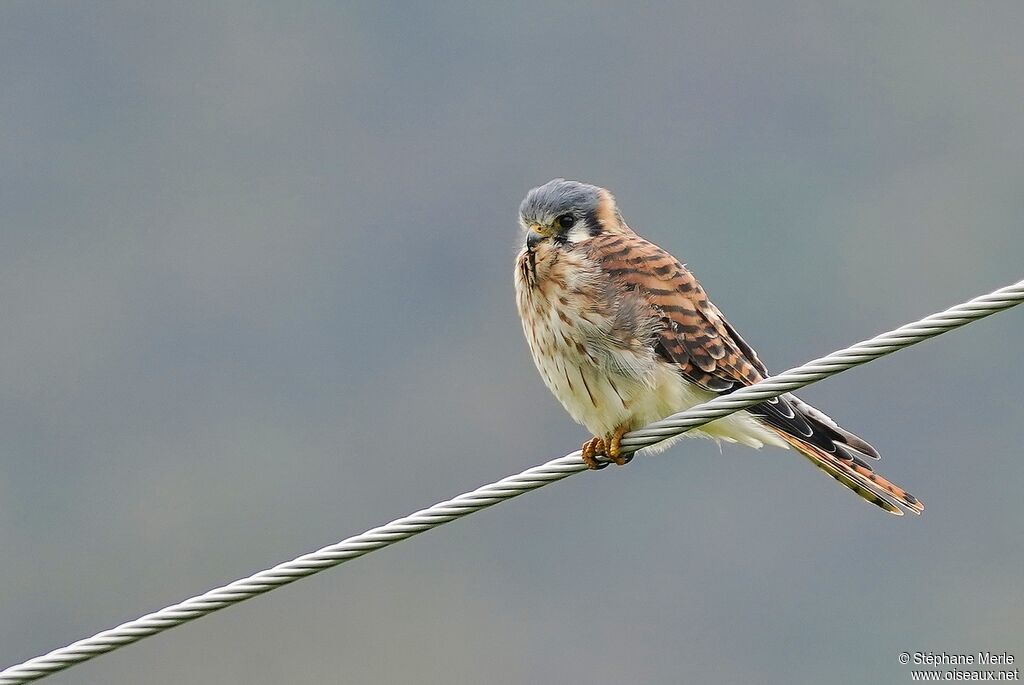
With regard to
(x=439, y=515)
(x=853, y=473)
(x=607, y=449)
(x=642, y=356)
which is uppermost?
(x=642, y=356)

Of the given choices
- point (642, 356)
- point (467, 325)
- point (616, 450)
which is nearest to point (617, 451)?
point (616, 450)

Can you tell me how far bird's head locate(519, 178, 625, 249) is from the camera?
6.83 metres

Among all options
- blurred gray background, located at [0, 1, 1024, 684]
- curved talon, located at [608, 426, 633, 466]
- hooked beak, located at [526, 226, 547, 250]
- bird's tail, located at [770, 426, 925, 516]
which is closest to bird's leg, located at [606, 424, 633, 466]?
curved talon, located at [608, 426, 633, 466]

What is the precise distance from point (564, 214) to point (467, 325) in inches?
1679

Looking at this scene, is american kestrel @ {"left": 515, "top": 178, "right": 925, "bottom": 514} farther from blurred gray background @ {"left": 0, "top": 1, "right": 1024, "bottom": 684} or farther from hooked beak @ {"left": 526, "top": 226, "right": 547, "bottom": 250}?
blurred gray background @ {"left": 0, "top": 1, "right": 1024, "bottom": 684}

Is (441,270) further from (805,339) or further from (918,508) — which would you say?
(918,508)

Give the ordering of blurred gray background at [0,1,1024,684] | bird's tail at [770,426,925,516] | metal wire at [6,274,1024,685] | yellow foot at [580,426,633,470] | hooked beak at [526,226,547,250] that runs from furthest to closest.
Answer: blurred gray background at [0,1,1024,684]
hooked beak at [526,226,547,250]
bird's tail at [770,426,925,516]
yellow foot at [580,426,633,470]
metal wire at [6,274,1024,685]

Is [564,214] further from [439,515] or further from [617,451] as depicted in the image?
[439,515]

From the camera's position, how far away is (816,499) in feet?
129

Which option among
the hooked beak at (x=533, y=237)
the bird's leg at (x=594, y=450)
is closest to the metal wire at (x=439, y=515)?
the bird's leg at (x=594, y=450)

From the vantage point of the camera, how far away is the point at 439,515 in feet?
16.3

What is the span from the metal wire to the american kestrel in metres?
1.04

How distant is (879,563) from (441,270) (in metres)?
17.2

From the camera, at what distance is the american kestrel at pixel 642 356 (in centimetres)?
626
